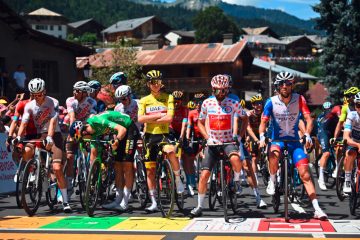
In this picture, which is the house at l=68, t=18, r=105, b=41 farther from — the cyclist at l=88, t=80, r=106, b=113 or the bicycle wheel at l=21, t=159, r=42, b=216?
the bicycle wheel at l=21, t=159, r=42, b=216

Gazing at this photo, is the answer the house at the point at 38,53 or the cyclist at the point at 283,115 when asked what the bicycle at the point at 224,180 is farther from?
the house at the point at 38,53

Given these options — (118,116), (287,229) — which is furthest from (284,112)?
(118,116)

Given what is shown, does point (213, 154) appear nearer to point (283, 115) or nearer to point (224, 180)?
point (224, 180)

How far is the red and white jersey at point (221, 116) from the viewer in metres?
10.1

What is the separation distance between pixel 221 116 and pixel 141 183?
2.36 m

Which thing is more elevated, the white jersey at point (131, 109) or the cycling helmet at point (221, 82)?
the cycling helmet at point (221, 82)

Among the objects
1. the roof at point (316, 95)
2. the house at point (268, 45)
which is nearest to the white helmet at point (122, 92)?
the roof at point (316, 95)

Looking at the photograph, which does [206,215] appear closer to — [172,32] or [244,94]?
[244,94]

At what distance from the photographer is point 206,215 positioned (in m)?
10.4

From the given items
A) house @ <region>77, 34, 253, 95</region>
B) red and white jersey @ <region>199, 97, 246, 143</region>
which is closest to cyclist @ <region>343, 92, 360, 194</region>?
red and white jersey @ <region>199, 97, 246, 143</region>

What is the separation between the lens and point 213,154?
33.0ft

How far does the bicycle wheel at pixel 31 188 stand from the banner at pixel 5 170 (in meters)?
3.73

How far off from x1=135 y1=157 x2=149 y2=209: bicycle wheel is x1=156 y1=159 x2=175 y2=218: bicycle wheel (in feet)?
2.76

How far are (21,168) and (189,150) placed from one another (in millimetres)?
4399
